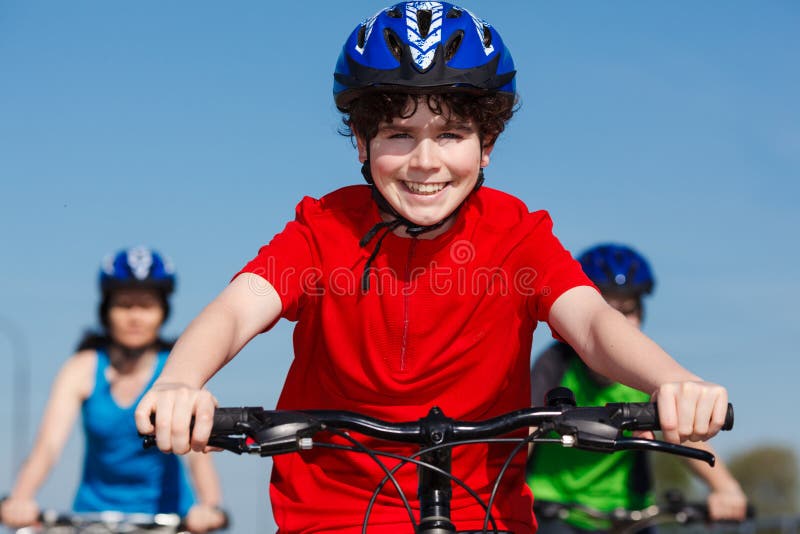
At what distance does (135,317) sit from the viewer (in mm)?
8602

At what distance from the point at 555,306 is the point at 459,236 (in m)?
0.54

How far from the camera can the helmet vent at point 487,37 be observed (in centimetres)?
460

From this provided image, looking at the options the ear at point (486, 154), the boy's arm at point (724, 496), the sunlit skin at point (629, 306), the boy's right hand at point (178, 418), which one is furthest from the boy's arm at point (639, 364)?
the sunlit skin at point (629, 306)

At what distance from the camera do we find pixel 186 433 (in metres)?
3.11

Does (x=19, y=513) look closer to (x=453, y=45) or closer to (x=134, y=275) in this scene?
(x=134, y=275)

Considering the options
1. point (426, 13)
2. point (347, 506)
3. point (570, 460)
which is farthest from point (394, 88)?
point (570, 460)

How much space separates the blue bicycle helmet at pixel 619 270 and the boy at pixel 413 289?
13.6 ft

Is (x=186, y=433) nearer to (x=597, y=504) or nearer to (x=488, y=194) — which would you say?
(x=488, y=194)

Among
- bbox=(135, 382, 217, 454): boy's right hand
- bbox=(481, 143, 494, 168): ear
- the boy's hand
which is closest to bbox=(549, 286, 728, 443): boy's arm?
the boy's hand

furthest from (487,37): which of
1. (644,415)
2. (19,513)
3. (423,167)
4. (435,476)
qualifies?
(19,513)

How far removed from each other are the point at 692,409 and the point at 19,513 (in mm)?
5536

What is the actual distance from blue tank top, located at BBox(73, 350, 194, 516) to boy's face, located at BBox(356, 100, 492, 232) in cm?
437

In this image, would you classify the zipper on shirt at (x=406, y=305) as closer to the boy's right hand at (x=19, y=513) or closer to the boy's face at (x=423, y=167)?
the boy's face at (x=423, y=167)

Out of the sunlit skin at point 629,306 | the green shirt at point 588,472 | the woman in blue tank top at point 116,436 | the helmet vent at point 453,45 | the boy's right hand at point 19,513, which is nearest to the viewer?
the helmet vent at point 453,45
